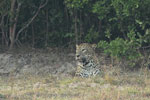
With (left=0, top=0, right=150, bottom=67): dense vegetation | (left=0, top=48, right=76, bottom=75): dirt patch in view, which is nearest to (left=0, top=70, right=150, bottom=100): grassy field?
(left=0, top=48, right=76, bottom=75): dirt patch

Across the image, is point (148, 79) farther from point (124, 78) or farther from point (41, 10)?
point (41, 10)

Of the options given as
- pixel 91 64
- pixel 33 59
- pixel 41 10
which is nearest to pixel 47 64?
pixel 33 59

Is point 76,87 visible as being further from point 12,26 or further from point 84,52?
point 12,26

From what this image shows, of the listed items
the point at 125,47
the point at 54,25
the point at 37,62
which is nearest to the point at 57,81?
the point at 125,47

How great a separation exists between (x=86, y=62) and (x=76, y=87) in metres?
1.83

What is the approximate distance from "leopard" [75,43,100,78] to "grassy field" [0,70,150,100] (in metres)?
0.42

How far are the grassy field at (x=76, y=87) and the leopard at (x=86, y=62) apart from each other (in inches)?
16.7

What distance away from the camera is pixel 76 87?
9352 mm

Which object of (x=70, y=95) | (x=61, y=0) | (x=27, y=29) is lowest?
(x=70, y=95)

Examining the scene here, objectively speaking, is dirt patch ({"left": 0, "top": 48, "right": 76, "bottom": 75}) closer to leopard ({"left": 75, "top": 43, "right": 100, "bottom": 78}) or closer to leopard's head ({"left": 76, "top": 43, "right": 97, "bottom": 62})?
leopard ({"left": 75, "top": 43, "right": 100, "bottom": 78})

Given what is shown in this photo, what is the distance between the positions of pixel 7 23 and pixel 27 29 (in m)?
1.02

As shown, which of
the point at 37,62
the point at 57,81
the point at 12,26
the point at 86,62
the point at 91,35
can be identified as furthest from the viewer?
the point at 12,26

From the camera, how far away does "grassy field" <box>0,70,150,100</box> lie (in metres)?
8.32

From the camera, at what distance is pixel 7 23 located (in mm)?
14008
